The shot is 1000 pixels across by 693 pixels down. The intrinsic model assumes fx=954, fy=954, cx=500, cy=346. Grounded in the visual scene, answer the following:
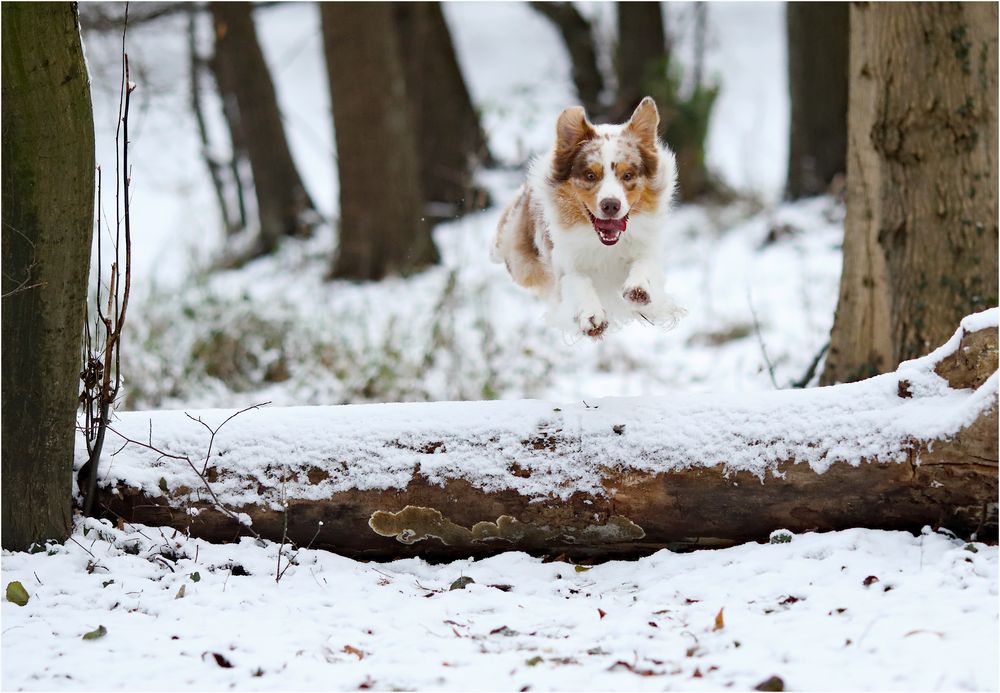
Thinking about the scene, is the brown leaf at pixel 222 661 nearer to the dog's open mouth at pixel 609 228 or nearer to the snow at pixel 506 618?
the snow at pixel 506 618

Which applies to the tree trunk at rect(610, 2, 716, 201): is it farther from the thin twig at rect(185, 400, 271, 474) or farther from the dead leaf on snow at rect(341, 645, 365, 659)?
the dead leaf on snow at rect(341, 645, 365, 659)

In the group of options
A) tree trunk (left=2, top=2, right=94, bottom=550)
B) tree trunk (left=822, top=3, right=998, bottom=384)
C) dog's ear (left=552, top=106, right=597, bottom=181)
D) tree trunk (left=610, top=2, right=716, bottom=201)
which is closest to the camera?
tree trunk (left=2, top=2, right=94, bottom=550)

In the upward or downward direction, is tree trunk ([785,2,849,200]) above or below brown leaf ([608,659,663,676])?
above

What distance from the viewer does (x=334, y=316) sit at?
8656mm

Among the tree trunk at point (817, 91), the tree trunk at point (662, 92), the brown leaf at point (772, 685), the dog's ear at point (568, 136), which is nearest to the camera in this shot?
the brown leaf at point (772, 685)

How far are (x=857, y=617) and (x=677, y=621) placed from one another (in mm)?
526

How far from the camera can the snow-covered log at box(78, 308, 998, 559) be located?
3426 millimetres

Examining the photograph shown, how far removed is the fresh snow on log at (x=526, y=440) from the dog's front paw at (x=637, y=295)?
2.25ft

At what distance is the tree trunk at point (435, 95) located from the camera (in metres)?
12.5

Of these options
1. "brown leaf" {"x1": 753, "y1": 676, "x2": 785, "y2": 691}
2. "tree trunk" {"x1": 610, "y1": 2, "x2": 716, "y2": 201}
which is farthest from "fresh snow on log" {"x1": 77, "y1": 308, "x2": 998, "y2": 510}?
"tree trunk" {"x1": 610, "y1": 2, "x2": 716, "y2": 201}

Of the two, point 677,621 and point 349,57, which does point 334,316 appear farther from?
point 677,621

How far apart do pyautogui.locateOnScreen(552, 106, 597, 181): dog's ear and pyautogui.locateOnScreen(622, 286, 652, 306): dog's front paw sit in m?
0.66

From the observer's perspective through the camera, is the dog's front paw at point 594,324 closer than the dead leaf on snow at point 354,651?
No

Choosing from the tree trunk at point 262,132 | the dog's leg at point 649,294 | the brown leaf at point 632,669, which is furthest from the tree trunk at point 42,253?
the tree trunk at point 262,132
